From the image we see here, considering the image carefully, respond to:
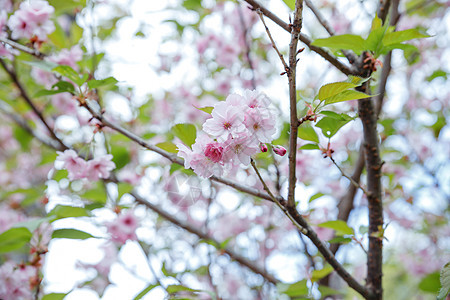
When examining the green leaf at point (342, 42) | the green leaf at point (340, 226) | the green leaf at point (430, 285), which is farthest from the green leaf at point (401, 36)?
the green leaf at point (430, 285)

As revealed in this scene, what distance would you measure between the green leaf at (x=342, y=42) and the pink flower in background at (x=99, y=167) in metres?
0.83

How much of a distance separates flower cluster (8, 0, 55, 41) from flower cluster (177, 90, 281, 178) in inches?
41.4

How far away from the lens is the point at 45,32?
150 cm

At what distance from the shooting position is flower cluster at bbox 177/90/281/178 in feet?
2.64

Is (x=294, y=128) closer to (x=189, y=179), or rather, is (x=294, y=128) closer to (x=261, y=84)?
(x=189, y=179)

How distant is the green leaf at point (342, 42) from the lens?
2.93 feet

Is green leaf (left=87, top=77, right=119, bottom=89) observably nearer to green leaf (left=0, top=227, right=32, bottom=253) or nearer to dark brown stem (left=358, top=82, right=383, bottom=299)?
green leaf (left=0, top=227, right=32, bottom=253)

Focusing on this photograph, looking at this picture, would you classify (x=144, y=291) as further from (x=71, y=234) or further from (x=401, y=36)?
(x=401, y=36)

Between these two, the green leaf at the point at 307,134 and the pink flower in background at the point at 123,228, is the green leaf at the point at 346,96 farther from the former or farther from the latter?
the pink flower in background at the point at 123,228

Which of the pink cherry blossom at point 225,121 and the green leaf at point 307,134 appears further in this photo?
the green leaf at point 307,134

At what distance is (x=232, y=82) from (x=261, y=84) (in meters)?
0.22

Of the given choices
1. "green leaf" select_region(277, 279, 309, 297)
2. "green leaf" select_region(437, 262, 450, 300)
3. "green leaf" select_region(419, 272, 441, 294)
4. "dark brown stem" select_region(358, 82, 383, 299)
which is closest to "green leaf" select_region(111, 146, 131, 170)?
"green leaf" select_region(277, 279, 309, 297)

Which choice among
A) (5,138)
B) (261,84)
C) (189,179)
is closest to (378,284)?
(189,179)

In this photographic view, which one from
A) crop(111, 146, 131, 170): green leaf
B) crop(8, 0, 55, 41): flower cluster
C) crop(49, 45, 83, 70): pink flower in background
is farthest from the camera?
crop(111, 146, 131, 170): green leaf
